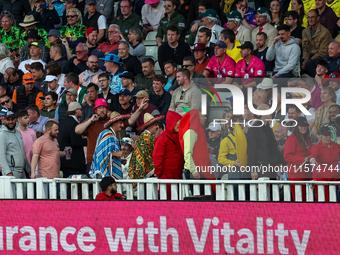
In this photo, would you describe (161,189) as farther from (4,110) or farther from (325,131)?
(4,110)

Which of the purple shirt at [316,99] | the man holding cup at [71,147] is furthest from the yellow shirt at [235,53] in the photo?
the man holding cup at [71,147]

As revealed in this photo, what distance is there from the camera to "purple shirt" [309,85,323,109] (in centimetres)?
1043

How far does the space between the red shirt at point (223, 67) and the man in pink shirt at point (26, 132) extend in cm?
357

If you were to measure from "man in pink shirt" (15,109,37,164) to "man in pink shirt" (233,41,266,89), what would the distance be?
3771mm

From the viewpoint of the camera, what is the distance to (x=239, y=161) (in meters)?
9.10

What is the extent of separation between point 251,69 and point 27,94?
4.71 metres

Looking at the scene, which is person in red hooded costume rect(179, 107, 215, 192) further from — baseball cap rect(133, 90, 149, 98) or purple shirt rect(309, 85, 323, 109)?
purple shirt rect(309, 85, 323, 109)

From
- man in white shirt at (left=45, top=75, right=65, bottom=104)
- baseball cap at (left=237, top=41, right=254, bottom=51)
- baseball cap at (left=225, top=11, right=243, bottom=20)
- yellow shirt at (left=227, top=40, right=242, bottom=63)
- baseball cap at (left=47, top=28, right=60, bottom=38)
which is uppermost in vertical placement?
baseball cap at (left=225, top=11, right=243, bottom=20)

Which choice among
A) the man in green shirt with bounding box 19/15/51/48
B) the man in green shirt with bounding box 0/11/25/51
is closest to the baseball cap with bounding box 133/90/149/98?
the man in green shirt with bounding box 19/15/51/48

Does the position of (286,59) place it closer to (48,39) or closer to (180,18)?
(180,18)

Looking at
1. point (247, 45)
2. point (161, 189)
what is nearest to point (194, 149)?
point (161, 189)

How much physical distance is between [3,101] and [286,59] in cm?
568

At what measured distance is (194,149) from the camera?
903 cm

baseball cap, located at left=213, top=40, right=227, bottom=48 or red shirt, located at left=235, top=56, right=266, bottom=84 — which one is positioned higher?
baseball cap, located at left=213, top=40, right=227, bottom=48
